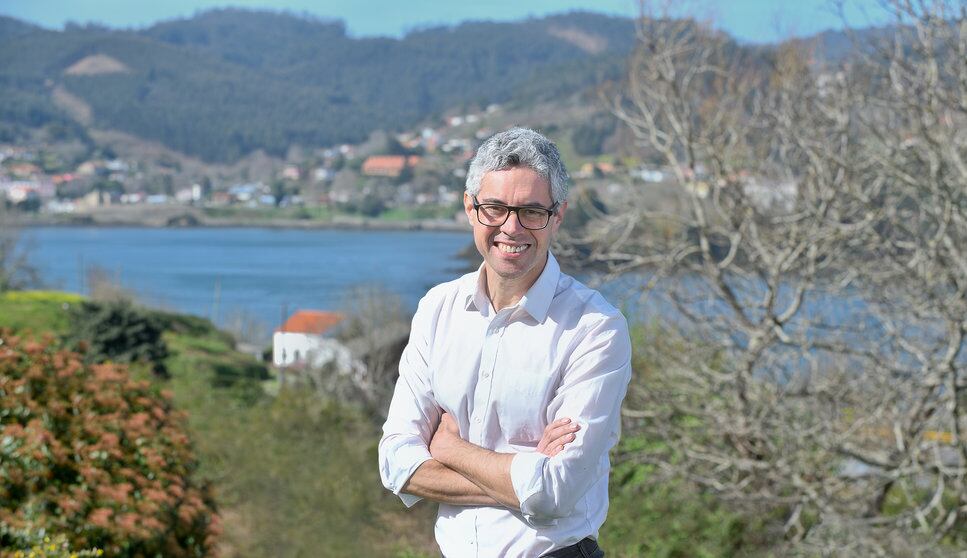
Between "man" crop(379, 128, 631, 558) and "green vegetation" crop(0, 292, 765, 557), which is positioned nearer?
"man" crop(379, 128, 631, 558)

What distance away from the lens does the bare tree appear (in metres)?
7.09

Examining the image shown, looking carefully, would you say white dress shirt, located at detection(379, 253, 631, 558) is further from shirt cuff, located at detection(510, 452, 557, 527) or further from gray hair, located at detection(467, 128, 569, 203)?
gray hair, located at detection(467, 128, 569, 203)

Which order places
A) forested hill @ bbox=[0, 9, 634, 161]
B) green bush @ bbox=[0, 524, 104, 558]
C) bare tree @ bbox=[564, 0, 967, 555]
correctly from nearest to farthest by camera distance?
green bush @ bbox=[0, 524, 104, 558]
bare tree @ bbox=[564, 0, 967, 555]
forested hill @ bbox=[0, 9, 634, 161]

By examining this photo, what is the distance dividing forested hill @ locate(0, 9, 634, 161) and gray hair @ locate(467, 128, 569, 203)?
314 ft

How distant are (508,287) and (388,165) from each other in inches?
2310

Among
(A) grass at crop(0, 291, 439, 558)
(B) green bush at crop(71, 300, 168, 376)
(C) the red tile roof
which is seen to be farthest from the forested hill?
(A) grass at crop(0, 291, 439, 558)

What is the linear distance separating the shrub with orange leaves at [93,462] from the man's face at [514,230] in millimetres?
2789

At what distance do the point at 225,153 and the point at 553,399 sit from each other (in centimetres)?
11445

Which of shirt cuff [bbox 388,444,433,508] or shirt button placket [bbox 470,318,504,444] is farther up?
shirt button placket [bbox 470,318,504,444]

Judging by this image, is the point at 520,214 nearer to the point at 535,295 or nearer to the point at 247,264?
the point at 535,295

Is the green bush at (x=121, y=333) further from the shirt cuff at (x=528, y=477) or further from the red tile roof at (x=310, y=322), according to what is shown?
the shirt cuff at (x=528, y=477)

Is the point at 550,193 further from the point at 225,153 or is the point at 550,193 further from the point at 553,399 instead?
the point at 225,153

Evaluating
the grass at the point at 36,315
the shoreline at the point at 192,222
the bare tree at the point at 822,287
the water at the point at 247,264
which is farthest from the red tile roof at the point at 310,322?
the shoreline at the point at 192,222

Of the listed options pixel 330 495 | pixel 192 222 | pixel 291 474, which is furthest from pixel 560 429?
pixel 192 222
